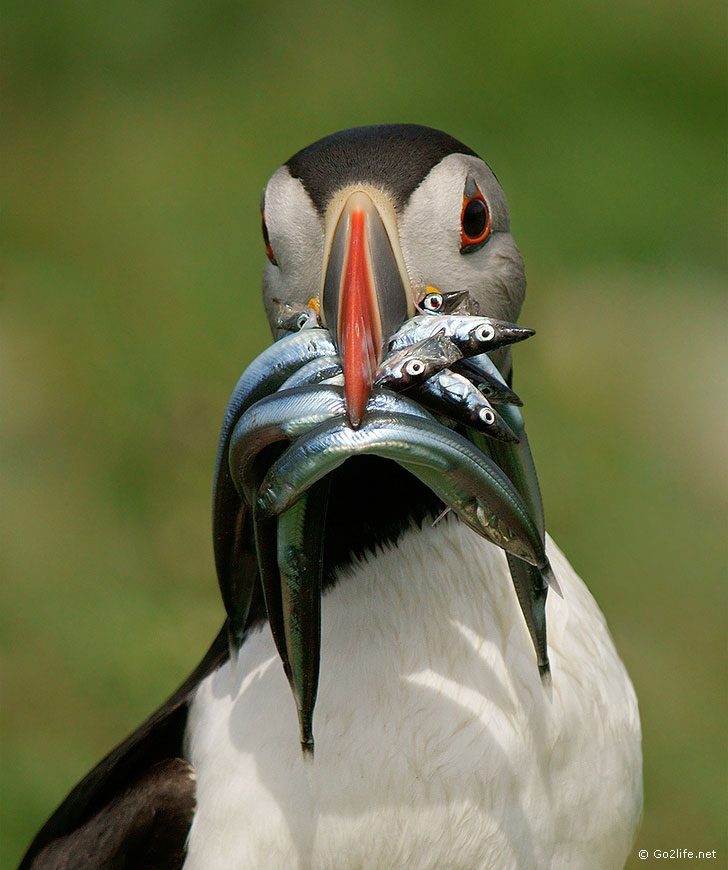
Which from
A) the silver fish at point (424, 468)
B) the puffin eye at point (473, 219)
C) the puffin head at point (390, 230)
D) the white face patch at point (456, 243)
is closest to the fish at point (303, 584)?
the silver fish at point (424, 468)

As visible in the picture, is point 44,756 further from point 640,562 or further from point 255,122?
point 255,122

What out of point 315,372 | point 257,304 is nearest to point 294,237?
point 315,372

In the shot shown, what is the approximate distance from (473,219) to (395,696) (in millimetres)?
937

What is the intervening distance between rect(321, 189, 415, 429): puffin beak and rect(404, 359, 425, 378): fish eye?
0.19ft

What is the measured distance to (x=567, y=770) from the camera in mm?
2430

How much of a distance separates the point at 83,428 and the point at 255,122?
2585 mm

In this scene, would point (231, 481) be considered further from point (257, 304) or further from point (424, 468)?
point (257, 304)

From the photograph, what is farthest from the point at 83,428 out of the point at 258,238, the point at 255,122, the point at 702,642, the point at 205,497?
the point at 702,642

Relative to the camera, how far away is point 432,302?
85.7 inches

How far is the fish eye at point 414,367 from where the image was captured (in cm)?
184

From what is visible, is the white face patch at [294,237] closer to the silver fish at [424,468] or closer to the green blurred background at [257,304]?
the silver fish at [424,468]

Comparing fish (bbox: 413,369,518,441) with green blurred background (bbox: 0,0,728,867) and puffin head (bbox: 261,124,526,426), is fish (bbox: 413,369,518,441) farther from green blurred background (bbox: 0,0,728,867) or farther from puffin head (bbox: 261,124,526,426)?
green blurred background (bbox: 0,0,728,867)

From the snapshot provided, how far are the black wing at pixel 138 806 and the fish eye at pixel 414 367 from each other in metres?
0.90

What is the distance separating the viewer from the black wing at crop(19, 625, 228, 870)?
2.38 meters
